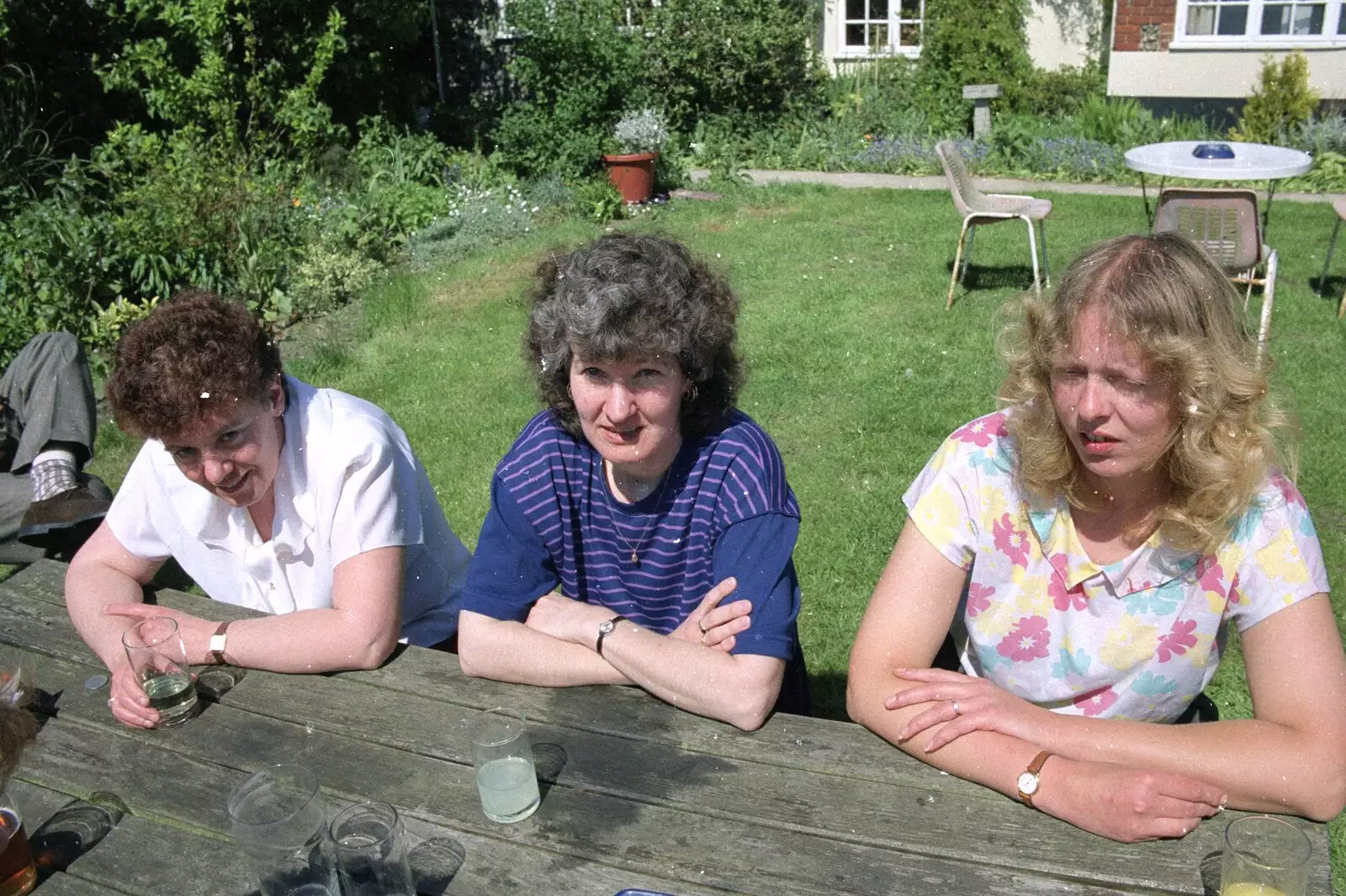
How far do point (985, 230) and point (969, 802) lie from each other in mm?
7637

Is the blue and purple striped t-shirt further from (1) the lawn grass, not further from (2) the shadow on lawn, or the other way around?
(2) the shadow on lawn

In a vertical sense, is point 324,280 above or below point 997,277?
above

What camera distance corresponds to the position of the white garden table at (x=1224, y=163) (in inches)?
261

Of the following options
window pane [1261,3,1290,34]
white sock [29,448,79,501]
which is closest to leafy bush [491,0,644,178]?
white sock [29,448,79,501]

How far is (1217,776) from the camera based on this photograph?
1.74m

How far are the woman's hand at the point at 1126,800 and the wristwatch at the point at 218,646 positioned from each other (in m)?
1.57

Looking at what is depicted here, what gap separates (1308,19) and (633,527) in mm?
13088

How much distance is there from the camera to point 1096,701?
2.14m

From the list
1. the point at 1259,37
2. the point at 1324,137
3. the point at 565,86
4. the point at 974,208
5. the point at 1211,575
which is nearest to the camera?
the point at 1211,575

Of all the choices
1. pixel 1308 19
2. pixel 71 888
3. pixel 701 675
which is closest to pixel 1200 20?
pixel 1308 19

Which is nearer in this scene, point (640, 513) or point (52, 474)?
point (640, 513)

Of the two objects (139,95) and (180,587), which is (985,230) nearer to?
(180,587)

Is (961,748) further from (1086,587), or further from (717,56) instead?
(717,56)

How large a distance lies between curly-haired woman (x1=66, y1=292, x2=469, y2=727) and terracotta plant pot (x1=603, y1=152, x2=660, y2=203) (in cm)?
752
